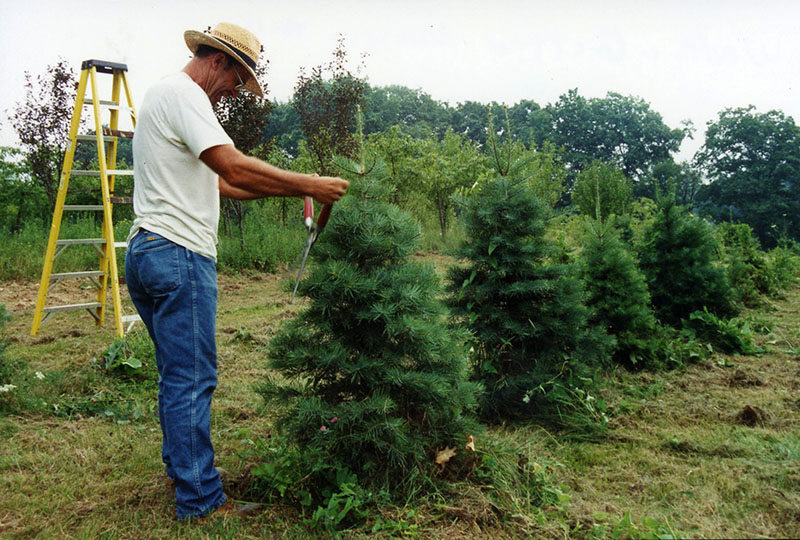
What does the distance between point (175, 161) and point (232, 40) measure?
2.04 ft

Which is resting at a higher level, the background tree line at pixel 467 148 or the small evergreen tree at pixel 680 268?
the background tree line at pixel 467 148

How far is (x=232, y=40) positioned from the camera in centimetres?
274

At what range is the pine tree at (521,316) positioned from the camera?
4.10m

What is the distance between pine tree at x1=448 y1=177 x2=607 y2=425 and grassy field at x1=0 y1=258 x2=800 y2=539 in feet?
0.88

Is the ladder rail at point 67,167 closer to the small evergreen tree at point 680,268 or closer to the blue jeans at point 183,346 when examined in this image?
the blue jeans at point 183,346

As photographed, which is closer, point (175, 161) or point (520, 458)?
point (175, 161)

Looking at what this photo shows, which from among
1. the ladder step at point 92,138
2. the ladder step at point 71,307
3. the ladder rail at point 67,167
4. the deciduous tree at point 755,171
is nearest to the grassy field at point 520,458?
the ladder step at point 71,307

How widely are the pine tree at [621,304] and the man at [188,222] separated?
10.1 feet

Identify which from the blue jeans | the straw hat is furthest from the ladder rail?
the blue jeans

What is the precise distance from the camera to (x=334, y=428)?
110 inches

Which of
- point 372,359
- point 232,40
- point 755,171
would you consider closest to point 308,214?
point 372,359

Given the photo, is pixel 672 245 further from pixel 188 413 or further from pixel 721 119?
pixel 721 119

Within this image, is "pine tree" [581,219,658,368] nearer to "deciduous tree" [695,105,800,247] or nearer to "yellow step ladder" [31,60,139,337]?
"yellow step ladder" [31,60,139,337]

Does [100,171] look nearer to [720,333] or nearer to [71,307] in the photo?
[71,307]
